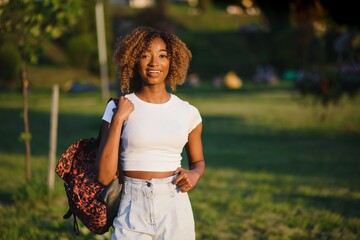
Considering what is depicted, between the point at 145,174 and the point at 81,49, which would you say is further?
the point at 81,49

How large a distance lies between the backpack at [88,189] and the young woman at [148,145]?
0.25 feet

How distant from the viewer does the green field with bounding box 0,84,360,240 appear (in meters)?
6.01

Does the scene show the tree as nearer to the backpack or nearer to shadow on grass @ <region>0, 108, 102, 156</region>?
the backpack

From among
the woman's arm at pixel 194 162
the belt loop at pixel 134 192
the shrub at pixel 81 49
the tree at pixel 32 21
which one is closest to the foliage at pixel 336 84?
the tree at pixel 32 21

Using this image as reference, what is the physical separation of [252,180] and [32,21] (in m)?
4.42

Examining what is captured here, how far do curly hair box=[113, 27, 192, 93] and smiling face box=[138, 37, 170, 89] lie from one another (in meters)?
0.03

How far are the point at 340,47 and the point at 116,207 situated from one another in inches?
461

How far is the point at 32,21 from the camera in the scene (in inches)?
259

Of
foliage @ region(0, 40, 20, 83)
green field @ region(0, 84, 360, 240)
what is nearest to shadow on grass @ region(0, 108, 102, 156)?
green field @ region(0, 84, 360, 240)

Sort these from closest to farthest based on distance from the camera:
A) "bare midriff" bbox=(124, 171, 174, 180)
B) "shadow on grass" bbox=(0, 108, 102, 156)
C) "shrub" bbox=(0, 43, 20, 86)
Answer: "bare midriff" bbox=(124, 171, 174, 180)
"shadow on grass" bbox=(0, 108, 102, 156)
"shrub" bbox=(0, 43, 20, 86)

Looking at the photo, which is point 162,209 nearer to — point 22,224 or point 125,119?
point 125,119

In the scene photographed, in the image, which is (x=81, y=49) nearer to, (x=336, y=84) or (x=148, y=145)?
(x=336, y=84)

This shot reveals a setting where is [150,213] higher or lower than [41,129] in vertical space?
higher

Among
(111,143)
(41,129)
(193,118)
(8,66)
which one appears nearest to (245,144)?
(41,129)
